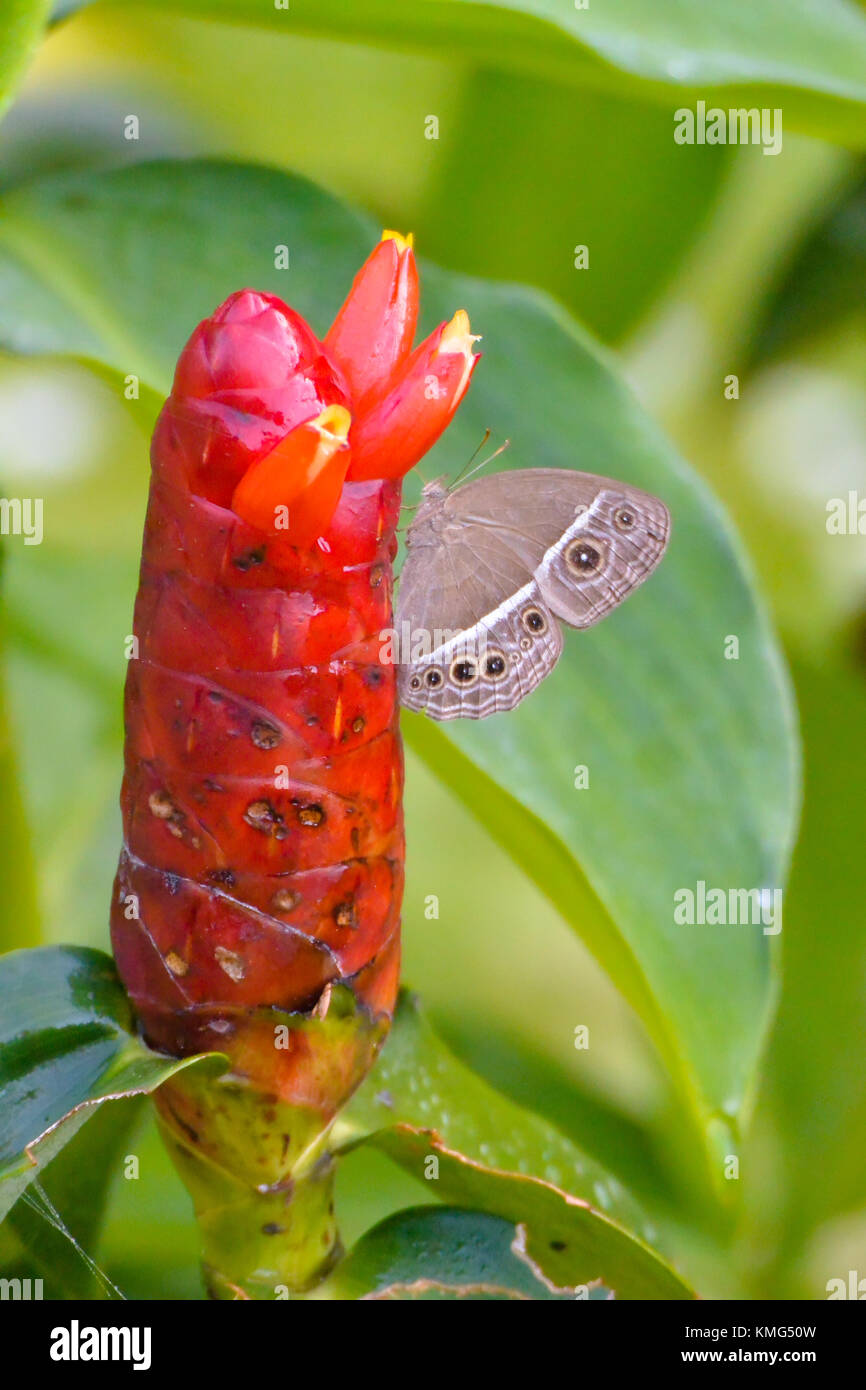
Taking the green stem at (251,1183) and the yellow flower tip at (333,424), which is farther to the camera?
the green stem at (251,1183)

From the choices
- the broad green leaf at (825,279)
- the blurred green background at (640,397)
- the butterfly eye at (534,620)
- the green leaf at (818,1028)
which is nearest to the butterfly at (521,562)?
the butterfly eye at (534,620)

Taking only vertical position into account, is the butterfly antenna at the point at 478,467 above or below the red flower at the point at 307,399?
above

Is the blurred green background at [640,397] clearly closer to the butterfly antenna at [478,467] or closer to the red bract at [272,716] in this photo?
the butterfly antenna at [478,467]

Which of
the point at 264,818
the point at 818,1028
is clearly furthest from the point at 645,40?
the point at 818,1028

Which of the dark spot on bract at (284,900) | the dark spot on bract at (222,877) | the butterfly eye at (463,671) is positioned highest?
the butterfly eye at (463,671)
